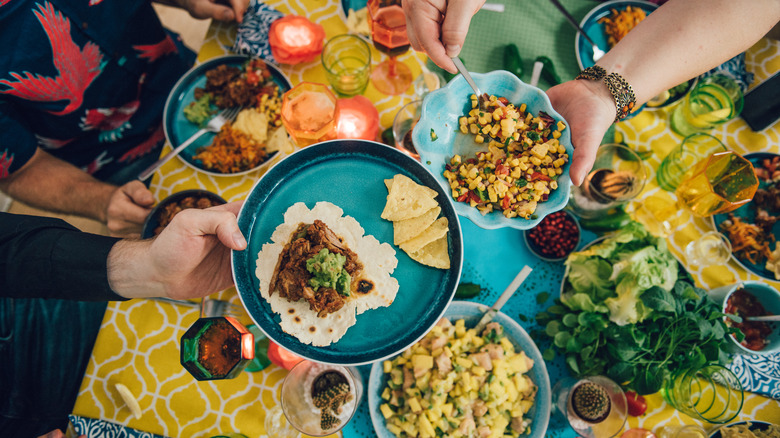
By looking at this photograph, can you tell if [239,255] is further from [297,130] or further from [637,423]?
[637,423]

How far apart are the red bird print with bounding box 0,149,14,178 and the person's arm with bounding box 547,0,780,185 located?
121 inches

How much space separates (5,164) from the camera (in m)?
2.11

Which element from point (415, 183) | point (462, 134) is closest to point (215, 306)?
point (415, 183)

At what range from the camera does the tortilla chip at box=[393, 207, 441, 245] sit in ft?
5.60

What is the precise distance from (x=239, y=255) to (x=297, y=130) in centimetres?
75

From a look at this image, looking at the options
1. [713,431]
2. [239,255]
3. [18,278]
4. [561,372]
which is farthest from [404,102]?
[713,431]

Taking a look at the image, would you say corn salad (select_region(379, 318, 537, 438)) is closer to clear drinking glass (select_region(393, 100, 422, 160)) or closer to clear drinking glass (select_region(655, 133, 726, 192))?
clear drinking glass (select_region(393, 100, 422, 160))

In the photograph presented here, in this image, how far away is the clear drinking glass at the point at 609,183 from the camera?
7.03ft

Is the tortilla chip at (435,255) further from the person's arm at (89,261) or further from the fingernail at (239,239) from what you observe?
the person's arm at (89,261)

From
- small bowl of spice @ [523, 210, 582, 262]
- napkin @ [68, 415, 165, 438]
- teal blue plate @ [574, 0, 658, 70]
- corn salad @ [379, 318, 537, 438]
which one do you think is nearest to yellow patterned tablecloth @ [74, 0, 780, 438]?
napkin @ [68, 415, 165, 438]

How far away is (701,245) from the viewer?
7.41ft

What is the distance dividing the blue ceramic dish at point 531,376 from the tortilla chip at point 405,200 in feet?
2.21

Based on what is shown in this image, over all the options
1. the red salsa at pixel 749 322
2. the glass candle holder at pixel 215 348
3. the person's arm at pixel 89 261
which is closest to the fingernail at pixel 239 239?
the person's arm at pixel 89 261

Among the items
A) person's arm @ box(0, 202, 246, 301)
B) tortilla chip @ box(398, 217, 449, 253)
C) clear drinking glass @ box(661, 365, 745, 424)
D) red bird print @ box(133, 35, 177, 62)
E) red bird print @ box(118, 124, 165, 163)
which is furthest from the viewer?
red bird print @ box(118, 124, 165, 163)
